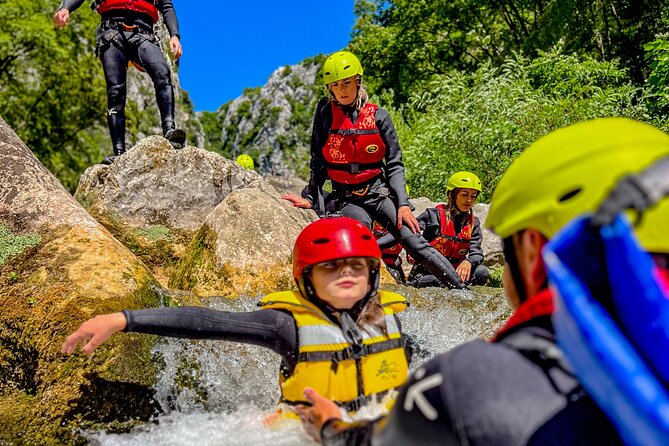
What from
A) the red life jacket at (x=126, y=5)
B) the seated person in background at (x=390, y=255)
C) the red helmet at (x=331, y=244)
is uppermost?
the red life jacket at (x=126, y=5)

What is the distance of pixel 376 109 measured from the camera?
5.66m

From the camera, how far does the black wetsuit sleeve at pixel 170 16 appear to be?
271 inches

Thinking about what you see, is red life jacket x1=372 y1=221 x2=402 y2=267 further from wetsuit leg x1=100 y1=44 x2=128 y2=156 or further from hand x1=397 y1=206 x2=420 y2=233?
wetsuit leg x1=100 y1=44 x2=128 y2=156

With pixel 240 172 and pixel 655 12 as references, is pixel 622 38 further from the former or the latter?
pixel 240 172

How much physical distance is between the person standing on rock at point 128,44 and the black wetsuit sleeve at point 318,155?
1965 millimetres

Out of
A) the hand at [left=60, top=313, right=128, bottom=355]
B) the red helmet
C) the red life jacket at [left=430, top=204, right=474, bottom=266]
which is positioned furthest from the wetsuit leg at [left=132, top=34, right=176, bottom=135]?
the hand at [left=60, top=313, right=128, bottom=355]

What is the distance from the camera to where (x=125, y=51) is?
6.72 m

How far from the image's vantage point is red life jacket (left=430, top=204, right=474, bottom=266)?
7629 mm

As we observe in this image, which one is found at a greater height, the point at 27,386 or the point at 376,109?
the point at 376,109

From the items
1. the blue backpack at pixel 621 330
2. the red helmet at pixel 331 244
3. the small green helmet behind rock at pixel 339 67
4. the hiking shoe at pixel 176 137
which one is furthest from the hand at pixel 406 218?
the blue backpack at pixel 621 330

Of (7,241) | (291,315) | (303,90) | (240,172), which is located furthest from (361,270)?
(303,90)

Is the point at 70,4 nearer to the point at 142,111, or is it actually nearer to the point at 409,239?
the point at 409,239

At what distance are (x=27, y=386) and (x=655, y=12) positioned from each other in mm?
19437

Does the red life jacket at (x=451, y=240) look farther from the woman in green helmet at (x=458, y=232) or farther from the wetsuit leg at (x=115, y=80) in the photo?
the wetsuit leg at (x=115, y=80)
